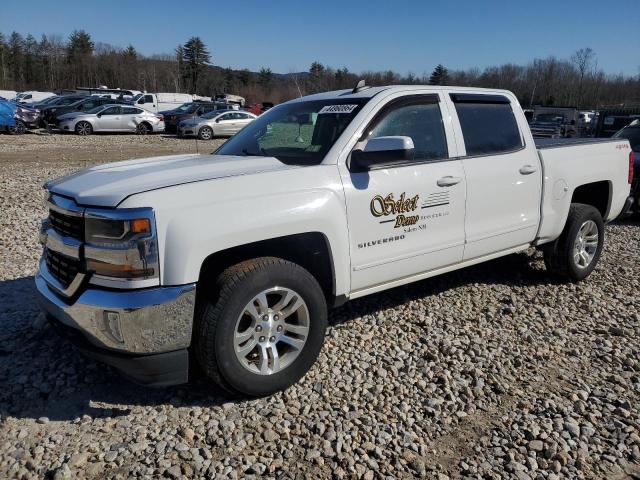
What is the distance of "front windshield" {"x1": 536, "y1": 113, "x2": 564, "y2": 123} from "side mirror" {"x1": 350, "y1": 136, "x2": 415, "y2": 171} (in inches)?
952

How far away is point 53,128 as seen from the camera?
25969mm

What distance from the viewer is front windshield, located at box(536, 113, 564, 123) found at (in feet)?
82.1

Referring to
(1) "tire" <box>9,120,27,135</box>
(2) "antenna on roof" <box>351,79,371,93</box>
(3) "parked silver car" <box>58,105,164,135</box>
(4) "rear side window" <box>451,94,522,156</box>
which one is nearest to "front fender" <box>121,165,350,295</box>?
(2) "antenna on roof" <box>351,79,371,93</box>

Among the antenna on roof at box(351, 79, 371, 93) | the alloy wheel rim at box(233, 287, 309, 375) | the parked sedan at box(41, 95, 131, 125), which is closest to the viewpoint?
the alloy wheel rim at box(233, 287, 309, 375)

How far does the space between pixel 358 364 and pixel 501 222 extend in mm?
1848

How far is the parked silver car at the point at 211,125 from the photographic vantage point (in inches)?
980

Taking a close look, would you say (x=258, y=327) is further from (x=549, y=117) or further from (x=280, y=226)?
(x=549, y=117)

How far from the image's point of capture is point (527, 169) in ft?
15.5

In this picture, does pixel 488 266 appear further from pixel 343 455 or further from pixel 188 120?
pixel 188 120

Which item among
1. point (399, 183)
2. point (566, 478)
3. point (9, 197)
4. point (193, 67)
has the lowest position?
point (566, 478)

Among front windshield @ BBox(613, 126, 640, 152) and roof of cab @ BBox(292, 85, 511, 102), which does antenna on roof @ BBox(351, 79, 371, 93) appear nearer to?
roof of cab @ BBox(292, 85, 511, 102)

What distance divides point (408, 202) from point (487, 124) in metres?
1.38

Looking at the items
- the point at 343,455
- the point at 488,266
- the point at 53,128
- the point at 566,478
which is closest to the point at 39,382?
the point at 343,455

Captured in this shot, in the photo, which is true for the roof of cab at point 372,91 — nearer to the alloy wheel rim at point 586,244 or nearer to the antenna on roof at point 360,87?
the antenna on roof at point 360,87
